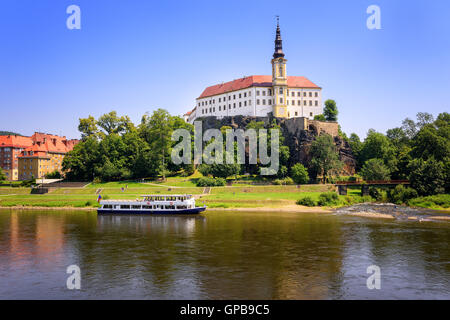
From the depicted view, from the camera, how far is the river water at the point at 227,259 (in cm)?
2491

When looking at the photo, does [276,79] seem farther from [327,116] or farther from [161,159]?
[161,159]

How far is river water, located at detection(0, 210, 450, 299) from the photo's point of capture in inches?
981

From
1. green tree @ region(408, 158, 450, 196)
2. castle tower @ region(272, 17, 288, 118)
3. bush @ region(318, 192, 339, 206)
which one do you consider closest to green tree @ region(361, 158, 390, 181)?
green tree @ region(408, 158, 450, 196)

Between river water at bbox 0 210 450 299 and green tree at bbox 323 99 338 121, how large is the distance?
2475 inches

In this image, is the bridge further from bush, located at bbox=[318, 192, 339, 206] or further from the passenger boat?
the passenger boat

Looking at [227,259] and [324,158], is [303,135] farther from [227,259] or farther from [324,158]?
[227,259]

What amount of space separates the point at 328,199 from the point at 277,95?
4503 cm

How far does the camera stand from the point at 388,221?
54.8m

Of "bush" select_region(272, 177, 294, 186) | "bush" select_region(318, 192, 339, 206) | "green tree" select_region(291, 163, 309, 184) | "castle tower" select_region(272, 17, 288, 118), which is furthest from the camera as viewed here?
"castle tower" select_region(272, 17, 288, 118)

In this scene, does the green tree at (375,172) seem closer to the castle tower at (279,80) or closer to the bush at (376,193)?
the bush at (376,193)

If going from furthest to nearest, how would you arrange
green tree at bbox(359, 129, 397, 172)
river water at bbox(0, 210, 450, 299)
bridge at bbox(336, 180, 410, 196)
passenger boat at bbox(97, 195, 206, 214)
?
1. green tree at bbox(359, 129, 397, 172)
2. bridge at bbox(336, 180, 410, 196)
3. passenger boat at bbox(97, 195, 206, 214)
4. river water at bbox(0, 210, 450, 299)

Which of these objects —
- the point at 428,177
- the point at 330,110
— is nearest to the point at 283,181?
the point at 428,177

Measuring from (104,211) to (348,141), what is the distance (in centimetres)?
7619

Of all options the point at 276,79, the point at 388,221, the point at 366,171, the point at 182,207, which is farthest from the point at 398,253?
the point at 276,79
